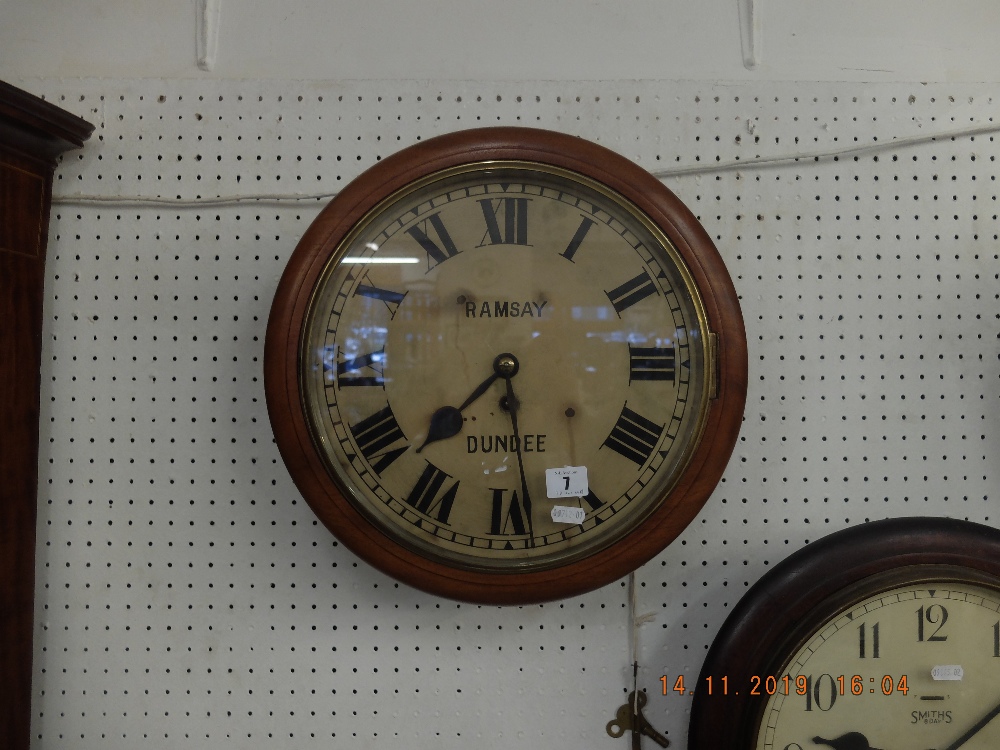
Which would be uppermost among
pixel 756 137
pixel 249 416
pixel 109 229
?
pixel 756 137

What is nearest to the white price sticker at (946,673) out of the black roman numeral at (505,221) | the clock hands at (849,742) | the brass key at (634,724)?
the clock hands at (849,742)

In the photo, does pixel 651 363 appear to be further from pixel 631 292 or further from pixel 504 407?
pixel 504 407

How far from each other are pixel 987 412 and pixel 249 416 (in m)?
1.22

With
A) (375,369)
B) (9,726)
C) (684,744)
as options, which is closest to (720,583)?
(684,744)

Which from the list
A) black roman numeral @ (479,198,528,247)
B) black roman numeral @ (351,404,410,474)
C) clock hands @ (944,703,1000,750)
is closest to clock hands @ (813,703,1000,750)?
clock hands @ (944,703,1000,750)

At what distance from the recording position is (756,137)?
46.2 inches

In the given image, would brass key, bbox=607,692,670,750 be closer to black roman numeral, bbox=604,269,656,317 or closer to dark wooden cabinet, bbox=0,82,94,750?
black roman numeral, bbox=604,269,656,317

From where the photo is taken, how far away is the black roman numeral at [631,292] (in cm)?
100

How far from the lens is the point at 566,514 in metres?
0.98

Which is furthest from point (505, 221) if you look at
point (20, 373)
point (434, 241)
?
point (20, 373)

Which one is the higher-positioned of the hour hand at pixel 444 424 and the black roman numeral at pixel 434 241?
the black roman numeral at pixel 434 241

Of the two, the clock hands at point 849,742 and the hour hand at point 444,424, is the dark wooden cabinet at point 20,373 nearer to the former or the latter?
the hour hand at point 444,424

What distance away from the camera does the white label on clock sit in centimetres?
98

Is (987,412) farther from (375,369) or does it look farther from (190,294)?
(190,294)
